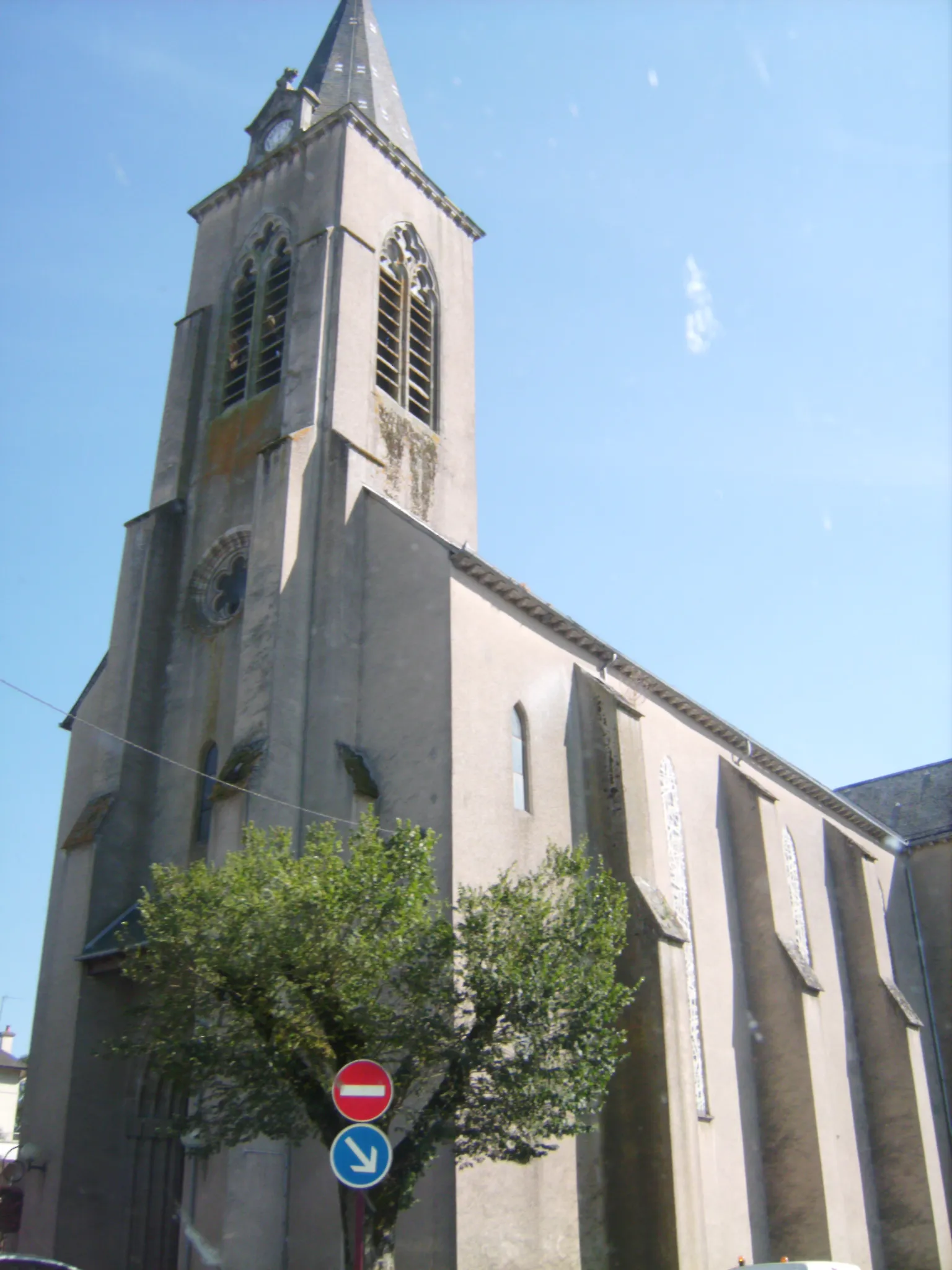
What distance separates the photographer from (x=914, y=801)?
36750 millimetres

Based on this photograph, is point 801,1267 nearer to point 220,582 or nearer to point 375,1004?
point 375,1004

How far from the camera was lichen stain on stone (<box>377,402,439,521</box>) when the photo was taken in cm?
2290

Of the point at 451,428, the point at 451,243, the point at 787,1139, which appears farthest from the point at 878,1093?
the point at 451,243

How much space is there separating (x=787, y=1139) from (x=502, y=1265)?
8676mm

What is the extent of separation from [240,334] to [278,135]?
234 inches

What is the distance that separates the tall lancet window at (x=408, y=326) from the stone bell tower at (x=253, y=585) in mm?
62

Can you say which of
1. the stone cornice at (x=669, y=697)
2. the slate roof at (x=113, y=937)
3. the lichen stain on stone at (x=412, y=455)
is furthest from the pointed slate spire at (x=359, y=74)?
the slate roof at (x=113, y=937)

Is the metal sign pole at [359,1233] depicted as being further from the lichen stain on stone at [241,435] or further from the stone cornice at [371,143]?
the stone cornice at [371,143]

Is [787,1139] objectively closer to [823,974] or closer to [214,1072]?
[823,974]

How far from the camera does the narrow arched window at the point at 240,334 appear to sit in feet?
78.8

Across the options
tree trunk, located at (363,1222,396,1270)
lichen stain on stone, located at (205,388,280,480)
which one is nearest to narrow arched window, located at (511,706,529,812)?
tree trunk, located at (363,1222,396,1270)

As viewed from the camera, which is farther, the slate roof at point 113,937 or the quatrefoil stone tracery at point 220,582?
the quatrefoil stone tracery at point 220,582

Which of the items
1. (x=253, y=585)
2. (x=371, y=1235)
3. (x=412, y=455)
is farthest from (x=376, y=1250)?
(x=412, y=455)

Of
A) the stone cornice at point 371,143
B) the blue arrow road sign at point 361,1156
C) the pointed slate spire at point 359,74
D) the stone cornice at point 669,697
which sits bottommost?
the blue arrow road sign at point 361,1156
